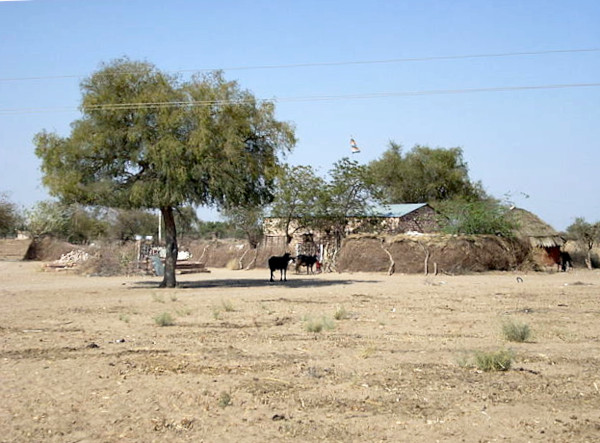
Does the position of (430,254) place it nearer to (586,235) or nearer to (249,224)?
(586,235)

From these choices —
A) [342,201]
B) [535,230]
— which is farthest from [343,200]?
[535,230]

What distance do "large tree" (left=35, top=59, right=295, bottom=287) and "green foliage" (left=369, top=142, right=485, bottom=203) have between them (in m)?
45.1

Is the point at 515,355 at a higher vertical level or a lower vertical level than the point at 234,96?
lower

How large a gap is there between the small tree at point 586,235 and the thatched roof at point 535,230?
1484 mm

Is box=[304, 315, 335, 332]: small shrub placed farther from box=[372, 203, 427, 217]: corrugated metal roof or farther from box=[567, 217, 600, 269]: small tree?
box=[567, 217, 600, 269]: small tree

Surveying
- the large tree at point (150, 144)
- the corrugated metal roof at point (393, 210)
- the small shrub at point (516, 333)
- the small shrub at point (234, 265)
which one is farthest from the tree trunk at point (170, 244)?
the corrugated metal roof at point (393, 210)

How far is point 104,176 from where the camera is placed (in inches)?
1126

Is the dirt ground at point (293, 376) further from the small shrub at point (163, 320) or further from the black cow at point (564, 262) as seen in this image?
the black cow at point (564, 262)

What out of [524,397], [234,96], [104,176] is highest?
[234,96]

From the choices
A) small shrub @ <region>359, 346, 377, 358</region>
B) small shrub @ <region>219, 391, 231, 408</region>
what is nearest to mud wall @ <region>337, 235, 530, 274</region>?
small shrub @ <region>359, 346, 377, 358</region>

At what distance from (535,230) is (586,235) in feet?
11.8

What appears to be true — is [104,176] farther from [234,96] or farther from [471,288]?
[471,288]

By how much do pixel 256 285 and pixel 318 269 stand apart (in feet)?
40.0

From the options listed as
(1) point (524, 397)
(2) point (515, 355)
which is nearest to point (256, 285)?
(2) point (515, 355)
